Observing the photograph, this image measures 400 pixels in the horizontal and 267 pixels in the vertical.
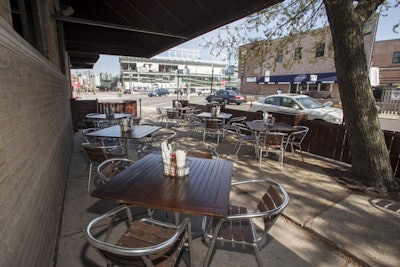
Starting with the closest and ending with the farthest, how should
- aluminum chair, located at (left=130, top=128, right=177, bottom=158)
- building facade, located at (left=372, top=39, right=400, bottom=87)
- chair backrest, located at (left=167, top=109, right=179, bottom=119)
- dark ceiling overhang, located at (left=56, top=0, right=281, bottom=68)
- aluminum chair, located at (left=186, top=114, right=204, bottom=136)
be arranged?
aluminum chair, located at (left=130, top=128, right=177, bottom=158) → dark ceiling overhang, located at (left=56, top=0, right=281, bottom=68) → aluminum chair, located at (left=186, top=114, right=204, bottom=136) → chair backrest, located at (left=167, top=109, right=179, bottom=119) → building facade, located at (left=372, top=39, right=400, bottom=87)

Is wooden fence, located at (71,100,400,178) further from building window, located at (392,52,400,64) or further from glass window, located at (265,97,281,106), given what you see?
building window, located at (392,52,400,64)

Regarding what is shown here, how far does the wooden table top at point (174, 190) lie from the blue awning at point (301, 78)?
69.8 feet

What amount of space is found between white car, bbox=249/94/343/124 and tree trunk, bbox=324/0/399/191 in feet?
12.8

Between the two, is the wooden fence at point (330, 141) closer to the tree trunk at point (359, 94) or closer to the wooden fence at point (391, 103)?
the tree trunk at point (359, 94)

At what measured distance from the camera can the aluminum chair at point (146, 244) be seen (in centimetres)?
115

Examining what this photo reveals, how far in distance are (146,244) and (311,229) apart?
1.99m

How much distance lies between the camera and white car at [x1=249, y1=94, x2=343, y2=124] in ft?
24.0

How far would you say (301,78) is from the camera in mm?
21984

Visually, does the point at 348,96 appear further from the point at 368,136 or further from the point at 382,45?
the point at 382,45

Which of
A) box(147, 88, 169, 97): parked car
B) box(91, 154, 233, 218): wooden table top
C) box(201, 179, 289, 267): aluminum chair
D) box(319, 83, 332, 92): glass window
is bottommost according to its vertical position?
box(201, 179, 289, 267): aluminum chair

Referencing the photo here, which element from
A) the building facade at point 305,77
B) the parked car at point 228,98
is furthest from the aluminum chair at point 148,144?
the parked car at point 228,98

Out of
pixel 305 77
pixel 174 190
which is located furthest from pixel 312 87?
pixel 174 190

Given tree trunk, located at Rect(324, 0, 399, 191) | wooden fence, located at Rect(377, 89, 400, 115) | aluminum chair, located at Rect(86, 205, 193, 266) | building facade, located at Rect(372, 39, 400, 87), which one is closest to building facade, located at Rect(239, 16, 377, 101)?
wooden fence, located at Rect(377, 89, 400, 115)

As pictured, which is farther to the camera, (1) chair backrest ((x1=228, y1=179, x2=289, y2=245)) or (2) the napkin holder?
(2) the napkin holder
